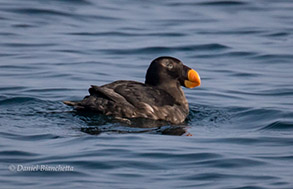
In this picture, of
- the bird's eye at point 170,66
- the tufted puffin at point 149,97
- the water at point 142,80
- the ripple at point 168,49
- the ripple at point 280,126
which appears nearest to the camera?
the water at point 142,80

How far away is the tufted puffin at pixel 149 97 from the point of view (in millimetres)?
8789

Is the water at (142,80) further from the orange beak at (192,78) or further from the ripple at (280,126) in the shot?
the orange beak at (192,78)

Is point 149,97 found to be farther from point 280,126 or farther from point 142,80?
point 142,80

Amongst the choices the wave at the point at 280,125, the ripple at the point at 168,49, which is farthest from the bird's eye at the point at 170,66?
the ripple at the point at 168,49

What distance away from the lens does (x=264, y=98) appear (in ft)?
36.1

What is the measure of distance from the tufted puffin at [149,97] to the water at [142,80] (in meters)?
0.19

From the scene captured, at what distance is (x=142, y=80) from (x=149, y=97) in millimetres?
3233

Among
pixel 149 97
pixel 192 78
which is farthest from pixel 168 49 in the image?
pixel 149 97

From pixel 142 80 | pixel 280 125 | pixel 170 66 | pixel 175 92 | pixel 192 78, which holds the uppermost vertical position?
pixel 170 66

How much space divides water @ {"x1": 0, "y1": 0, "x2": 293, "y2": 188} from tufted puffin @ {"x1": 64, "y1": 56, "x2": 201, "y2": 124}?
19 cm

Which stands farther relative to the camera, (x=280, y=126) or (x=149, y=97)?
(x=280, y=126)

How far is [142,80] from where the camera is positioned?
12.2m

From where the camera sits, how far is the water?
6824 mm

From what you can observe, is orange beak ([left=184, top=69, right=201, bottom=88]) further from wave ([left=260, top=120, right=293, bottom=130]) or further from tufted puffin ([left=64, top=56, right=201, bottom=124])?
wave ([left=260, top=120, right=293, bottom=130])
